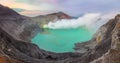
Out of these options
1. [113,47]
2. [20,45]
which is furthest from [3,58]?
[20,45]

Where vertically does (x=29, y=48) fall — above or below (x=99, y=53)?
above

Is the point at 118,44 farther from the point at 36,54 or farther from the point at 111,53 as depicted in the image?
the point at 36,54

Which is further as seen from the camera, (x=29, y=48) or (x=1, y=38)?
(x=29, y=48)

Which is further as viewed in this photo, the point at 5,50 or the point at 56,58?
the point at 56,58

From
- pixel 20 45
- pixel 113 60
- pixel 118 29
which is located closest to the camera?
pixel 113 60

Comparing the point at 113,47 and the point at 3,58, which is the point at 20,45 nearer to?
the point at 3,58

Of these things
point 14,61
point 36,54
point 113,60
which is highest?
point 36,54

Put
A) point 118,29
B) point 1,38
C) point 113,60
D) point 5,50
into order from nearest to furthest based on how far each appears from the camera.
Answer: point 113,60 → point 118,29 → point 5,50 → point 1,38

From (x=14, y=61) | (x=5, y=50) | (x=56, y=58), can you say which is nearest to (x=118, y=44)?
(x=14, y=61)

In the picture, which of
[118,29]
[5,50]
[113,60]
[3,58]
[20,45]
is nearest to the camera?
[113,60]
